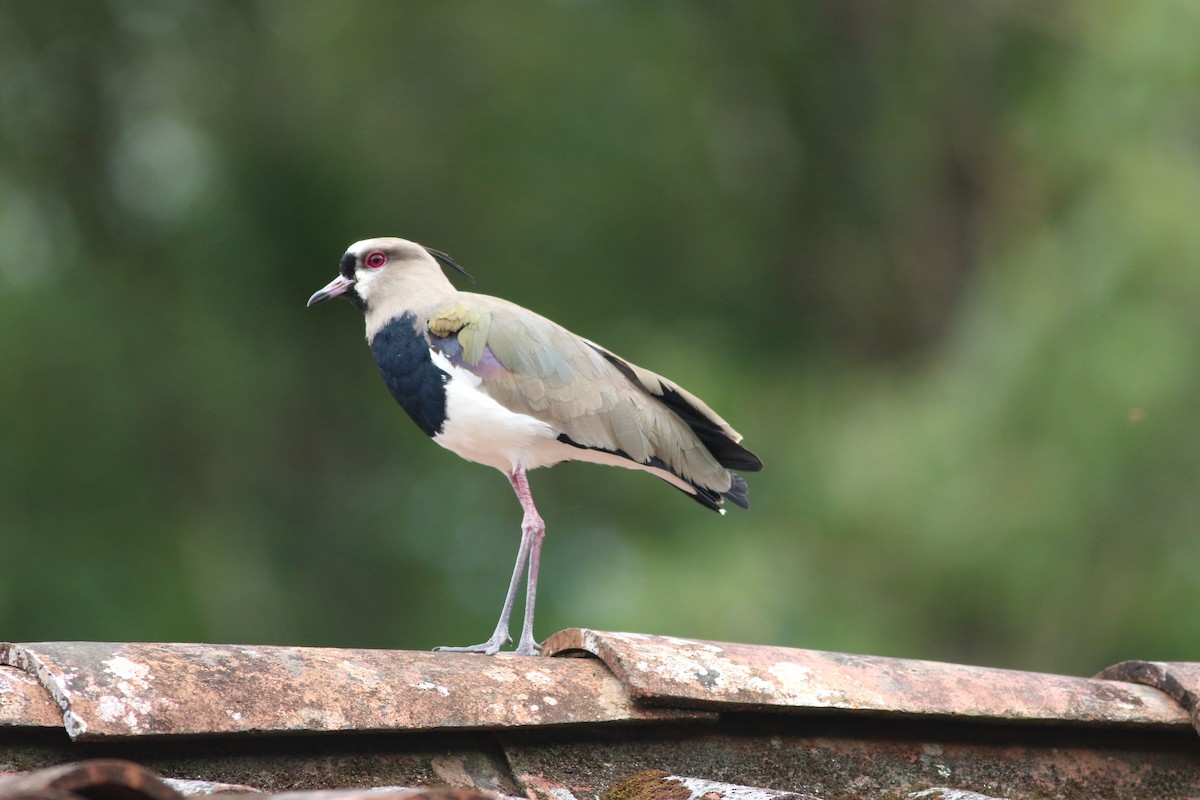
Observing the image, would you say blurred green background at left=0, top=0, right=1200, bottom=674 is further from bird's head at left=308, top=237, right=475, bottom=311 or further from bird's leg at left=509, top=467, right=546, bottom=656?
bird's head at left=308, top=237, right=475, bottom=311

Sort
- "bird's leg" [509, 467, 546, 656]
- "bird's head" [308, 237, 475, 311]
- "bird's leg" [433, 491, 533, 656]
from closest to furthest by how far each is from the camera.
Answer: "bird's leg" [433, 491, 533, 656], "bird's leg" [509, 467, 546, 656], "bird's head" [308, 237, 475, 311]

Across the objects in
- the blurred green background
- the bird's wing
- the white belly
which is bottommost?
the white belly

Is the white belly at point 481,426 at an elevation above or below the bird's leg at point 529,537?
above

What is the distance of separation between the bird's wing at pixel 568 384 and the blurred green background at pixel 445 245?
20.7 ft

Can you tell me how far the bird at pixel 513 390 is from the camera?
179 inches

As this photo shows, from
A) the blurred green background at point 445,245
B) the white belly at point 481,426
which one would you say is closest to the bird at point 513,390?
the white belly at point 481,426

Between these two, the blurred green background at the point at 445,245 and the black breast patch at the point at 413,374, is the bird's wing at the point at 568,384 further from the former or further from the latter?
the blurred green background at the point at 445,245

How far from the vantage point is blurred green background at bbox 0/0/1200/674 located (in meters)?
12.2

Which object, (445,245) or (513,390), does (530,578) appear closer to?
(513,390)

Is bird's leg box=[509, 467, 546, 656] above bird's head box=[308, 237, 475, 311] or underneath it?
underneath

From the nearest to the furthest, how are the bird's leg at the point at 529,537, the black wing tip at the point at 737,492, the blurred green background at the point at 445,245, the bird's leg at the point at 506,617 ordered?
the bird's leg at the point at 506,617 < the bird's leg at the point at 529,537 < the black wing tip at the point at 737,492 < the blurred green background at the point at 445,245

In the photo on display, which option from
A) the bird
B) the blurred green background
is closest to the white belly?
the bird

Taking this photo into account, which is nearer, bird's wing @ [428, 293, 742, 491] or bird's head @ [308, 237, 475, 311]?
bird's wing @ [428, 293, 742, 491]

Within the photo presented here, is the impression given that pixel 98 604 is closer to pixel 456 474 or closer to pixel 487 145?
pixel 456 474
